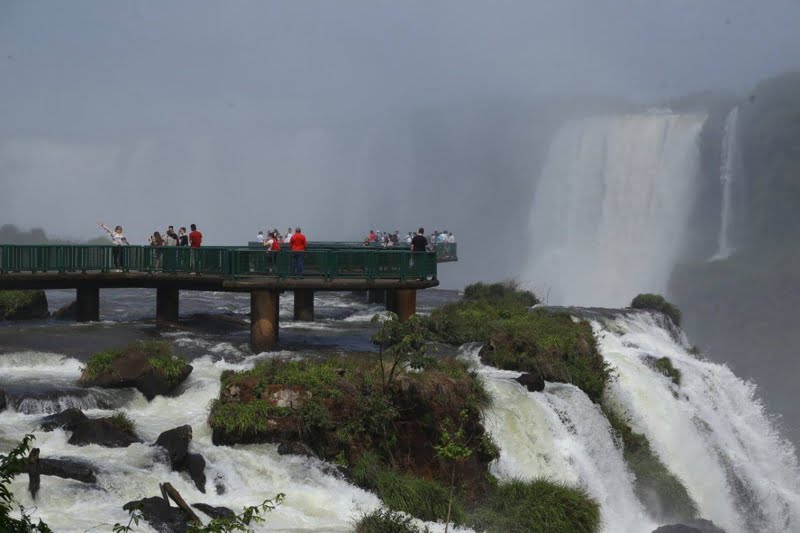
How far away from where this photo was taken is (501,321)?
26.5 meters

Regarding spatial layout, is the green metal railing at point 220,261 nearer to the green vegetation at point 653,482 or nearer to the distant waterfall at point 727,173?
the green vegetation at point 653,482

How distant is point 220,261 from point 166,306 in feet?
10.9

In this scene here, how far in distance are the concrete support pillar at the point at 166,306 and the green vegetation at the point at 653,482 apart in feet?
40.5

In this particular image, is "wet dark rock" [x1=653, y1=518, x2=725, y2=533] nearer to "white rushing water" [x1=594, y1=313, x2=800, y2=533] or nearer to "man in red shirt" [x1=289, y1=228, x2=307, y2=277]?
"white rushing water" [x1=594, y1=313, x2=800, y2=533]

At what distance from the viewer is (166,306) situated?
26469 mm

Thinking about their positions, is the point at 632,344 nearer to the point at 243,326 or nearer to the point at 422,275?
the point at 422,275

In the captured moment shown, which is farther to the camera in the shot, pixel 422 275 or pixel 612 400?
pixel 422 275

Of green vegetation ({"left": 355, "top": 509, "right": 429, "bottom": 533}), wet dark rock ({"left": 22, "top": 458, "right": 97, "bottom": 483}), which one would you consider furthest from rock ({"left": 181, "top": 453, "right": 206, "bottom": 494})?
green vegetation ({"left": 355, "top": 509, "right": 429, "bottom": 533})

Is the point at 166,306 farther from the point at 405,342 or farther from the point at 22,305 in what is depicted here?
the point at 405,342

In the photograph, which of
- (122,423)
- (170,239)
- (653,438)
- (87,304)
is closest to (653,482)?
(653,438)

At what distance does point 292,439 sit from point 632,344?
47.4 feet

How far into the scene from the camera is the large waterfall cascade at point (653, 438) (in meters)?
18.2

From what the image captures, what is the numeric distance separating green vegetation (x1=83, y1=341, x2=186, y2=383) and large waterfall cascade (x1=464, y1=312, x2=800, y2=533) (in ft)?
20.0

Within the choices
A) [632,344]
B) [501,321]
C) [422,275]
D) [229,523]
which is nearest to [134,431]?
[229,523]
